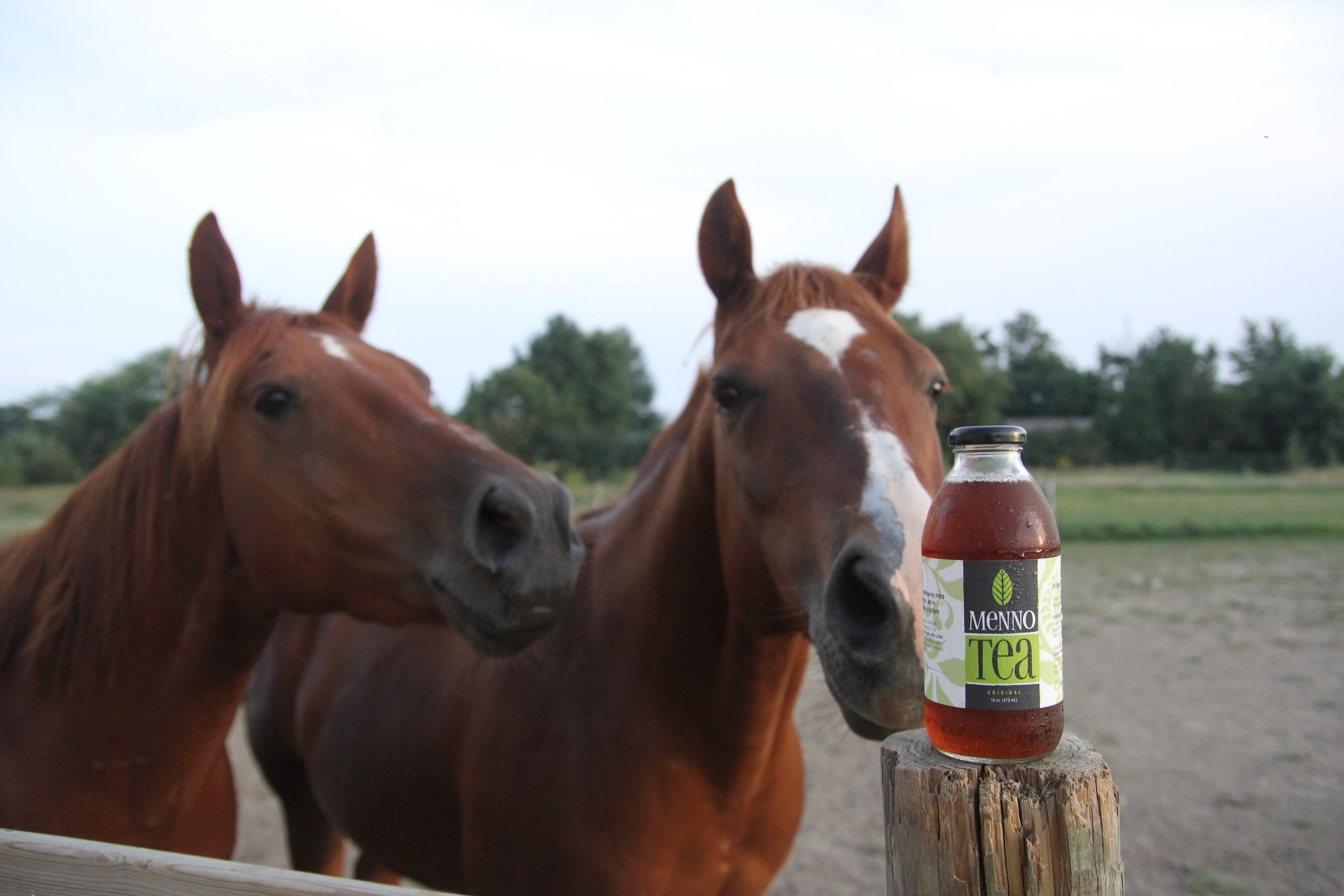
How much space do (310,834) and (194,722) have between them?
201 centimetres

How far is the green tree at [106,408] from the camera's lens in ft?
37.4

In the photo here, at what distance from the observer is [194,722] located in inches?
81.2

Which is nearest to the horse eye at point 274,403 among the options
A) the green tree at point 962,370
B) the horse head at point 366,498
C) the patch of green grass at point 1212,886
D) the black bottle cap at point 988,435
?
the horse head at point 366,498

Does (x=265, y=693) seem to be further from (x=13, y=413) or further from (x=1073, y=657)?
(x=13, y=413)

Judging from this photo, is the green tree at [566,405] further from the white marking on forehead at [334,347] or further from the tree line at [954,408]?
the white marking on forehead at [334,347]

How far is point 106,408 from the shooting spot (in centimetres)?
1401

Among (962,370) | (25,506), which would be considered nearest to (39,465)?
(25,506)

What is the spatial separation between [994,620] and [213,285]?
2102 mm

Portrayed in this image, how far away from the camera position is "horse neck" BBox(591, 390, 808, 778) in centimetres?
200

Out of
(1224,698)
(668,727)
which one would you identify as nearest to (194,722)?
(668,727)

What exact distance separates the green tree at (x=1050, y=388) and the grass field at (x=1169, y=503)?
2320 cm

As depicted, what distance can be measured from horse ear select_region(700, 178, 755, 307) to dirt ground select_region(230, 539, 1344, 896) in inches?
43.8

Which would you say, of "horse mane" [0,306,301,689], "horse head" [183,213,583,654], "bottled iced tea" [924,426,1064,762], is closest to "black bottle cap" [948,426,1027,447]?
"bottled iced tea" [924,426,1064,762]

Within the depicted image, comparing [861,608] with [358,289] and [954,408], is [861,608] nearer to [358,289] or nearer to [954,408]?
[358,289]
